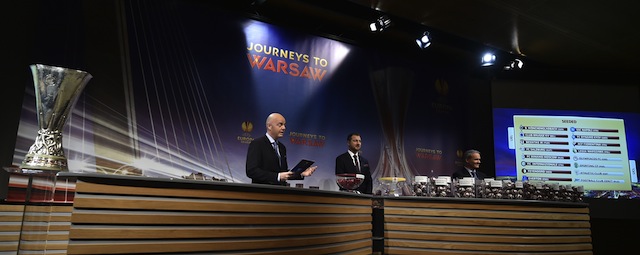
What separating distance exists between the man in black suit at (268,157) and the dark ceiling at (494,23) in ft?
6.98

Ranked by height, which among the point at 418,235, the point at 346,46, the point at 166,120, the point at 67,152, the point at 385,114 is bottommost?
the point at 418,235

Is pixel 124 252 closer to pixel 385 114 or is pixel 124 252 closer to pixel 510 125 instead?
pixel 385 114

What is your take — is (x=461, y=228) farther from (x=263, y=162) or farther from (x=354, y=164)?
(x=263, y=162)

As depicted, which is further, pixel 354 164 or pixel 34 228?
pixel 354 164

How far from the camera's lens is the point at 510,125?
7039mm

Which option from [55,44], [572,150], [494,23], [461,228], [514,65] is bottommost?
[461,228]

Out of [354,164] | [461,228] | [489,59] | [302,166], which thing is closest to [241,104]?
[354,164]

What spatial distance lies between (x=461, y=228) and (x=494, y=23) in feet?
11.8

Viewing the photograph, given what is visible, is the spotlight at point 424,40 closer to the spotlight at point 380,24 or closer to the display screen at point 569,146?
the spotlight at point 380,24

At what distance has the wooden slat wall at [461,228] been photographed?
11.7ft

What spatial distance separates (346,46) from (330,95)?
83cm

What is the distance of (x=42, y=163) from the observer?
1762 millimetres

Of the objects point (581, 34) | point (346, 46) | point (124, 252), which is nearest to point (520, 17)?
point (581, 34)

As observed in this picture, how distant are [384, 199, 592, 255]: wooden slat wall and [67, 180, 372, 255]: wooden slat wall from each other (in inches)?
40.0
